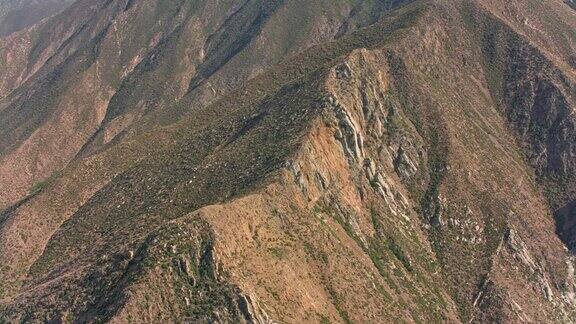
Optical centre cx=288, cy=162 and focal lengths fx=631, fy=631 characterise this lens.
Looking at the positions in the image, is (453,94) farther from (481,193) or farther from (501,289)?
(501,289)

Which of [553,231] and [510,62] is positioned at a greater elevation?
[510,62]

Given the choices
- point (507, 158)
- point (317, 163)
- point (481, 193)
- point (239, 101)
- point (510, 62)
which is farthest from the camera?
point (510, 62)

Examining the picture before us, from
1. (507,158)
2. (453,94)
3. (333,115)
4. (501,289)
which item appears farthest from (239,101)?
(501,289)

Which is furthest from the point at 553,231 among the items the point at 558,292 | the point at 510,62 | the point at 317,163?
the point at 317,163

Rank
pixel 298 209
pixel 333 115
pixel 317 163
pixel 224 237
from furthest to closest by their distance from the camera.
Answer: pixel 333 115 < pixel 317 163 < pixel 298 209 < pixel 224 237

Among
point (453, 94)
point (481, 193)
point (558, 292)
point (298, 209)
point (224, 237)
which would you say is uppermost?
point (224, 237)

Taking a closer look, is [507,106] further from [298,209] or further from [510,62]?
[298,209]

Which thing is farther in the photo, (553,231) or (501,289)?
(553,231)
